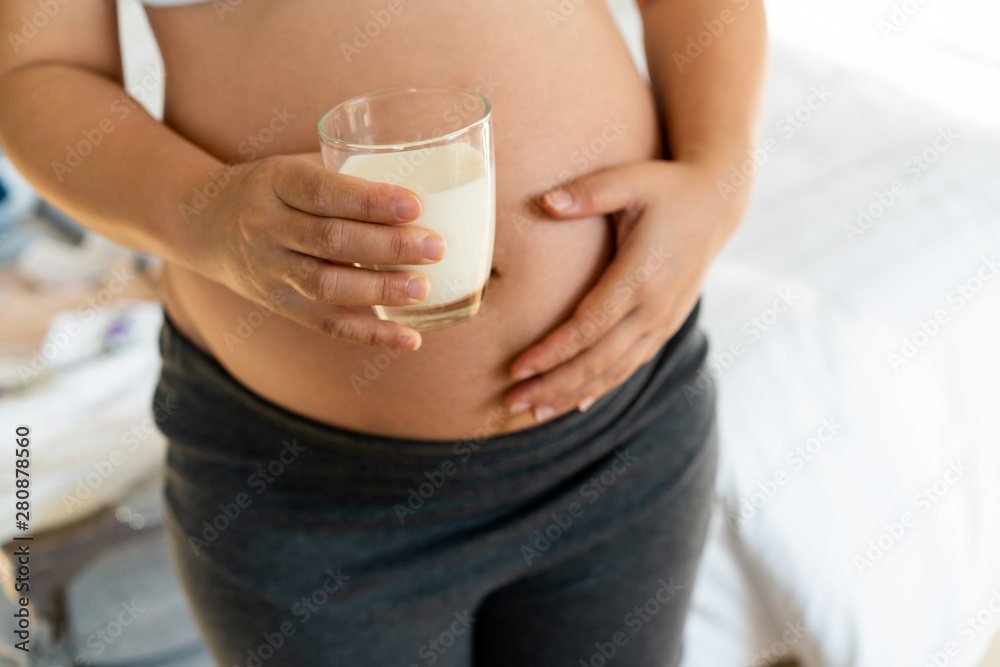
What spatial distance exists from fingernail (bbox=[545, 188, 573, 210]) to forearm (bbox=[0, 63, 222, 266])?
24cm

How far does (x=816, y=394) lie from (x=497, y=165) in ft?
2.53

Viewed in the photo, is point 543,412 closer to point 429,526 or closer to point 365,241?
point 429,526

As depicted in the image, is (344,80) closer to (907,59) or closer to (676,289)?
(676,289)

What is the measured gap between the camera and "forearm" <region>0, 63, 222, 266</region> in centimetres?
53

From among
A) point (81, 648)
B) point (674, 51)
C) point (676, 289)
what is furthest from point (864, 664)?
point (81, 648)

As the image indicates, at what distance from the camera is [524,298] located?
1.95 ft

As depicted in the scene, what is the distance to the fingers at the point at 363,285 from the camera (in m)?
0.42

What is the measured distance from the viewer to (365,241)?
0.40 m

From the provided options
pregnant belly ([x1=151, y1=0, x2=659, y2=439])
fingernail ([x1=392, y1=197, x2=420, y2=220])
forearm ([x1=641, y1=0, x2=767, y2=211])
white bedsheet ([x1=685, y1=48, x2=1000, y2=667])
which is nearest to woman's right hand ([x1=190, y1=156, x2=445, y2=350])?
fingernail ([x1=392, y1=197, x2=420, y2=220])

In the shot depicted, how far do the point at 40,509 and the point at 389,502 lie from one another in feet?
3.85

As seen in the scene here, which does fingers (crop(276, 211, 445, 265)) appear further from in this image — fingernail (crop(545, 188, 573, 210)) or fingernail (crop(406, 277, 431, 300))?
fingernail (crop(545, 188, 573, 210))

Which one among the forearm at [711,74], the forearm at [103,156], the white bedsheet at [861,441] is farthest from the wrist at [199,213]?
the white bedsheet at [861,441]

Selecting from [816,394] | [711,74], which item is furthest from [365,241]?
[816,394]

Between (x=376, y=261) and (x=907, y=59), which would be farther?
(x=907, y=59)
